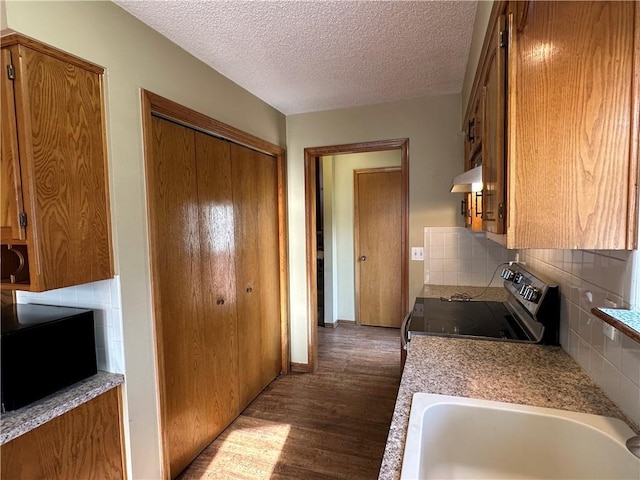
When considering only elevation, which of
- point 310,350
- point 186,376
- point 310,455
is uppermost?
point 186,376

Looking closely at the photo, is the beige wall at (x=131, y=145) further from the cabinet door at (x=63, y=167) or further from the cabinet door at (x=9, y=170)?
the cabinet door at (x=9, y=170)

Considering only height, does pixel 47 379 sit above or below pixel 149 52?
below

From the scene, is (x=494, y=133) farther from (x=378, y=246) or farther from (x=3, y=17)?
(x=378, y=246)

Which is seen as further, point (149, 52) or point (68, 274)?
point (149, 52)

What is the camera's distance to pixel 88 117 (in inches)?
52.9

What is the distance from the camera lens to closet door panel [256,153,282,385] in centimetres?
269

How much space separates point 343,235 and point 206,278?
2.61 meters

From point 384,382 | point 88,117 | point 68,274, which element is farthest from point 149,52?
point 384,382

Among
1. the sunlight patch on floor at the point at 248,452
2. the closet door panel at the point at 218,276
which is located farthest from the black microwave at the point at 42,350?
the sunlight patch on floor at the point at 248,452

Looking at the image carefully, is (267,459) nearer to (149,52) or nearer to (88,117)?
(88,117)

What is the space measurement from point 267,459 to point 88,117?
1989 mm

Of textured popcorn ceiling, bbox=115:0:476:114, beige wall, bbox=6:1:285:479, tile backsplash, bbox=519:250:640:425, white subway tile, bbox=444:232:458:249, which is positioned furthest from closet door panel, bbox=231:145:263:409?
tile backsplash, bbox=519:250:640:425

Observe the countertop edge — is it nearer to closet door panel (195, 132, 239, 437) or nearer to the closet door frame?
the closet door frame

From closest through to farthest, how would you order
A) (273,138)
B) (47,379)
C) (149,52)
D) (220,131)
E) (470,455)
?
(470,455) < (47,379) < (149,52) < (220,131) < (273,138)
